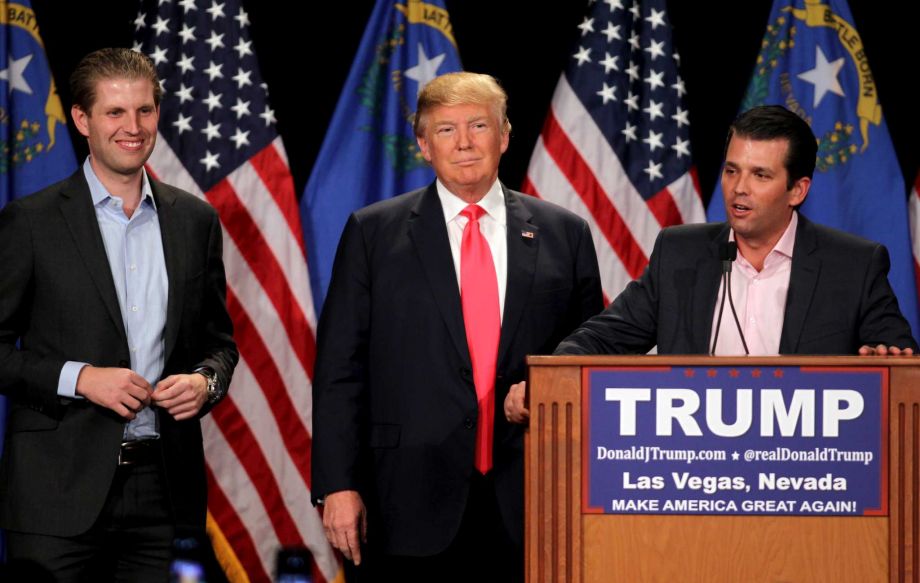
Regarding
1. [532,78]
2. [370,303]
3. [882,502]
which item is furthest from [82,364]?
[532,78]

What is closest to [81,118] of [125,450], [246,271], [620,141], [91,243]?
[91,243]

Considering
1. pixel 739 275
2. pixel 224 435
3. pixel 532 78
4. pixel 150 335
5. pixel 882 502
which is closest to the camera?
pixel 882 502

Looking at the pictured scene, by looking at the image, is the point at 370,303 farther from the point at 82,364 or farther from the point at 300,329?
the point at 300,329

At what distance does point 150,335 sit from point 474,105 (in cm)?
99

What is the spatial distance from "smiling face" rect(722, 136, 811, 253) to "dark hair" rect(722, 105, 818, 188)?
0.04 feet

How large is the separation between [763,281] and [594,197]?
1.77 meters

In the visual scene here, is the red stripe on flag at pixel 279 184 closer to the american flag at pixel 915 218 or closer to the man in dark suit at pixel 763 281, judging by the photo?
the man in dark suit at pixel 763 281

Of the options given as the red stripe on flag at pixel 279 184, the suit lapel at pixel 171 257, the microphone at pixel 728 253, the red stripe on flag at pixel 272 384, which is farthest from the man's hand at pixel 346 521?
the red stripe on flag at pixel 279 184

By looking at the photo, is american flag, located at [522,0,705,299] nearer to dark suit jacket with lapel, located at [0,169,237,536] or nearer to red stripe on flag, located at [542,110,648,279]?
red stripe on flag, located at [542,110,648,279]

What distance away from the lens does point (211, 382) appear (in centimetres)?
297

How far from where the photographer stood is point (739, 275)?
2.75 metres

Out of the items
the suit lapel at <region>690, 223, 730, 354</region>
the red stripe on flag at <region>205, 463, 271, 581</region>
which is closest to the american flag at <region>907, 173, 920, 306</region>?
the suit lapel at <region>690, 223, 730, 354</region>

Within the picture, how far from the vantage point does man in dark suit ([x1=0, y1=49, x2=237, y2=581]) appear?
9.20ft

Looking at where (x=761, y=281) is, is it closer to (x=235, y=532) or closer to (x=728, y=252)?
(x=728, y=252)
